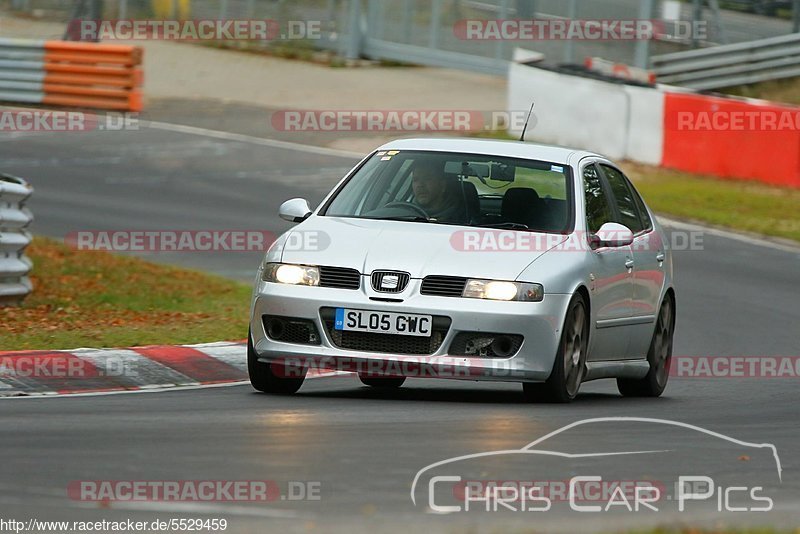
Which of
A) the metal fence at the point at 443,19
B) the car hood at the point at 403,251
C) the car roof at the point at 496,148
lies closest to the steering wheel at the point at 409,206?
the car hood at the point at 403,251

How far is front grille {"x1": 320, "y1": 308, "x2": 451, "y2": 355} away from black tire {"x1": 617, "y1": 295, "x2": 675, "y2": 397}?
2.37 metres

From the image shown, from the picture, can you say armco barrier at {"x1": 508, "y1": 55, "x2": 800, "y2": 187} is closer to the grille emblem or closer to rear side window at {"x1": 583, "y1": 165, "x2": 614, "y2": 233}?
rear side window at {"x1": 583, "y1": 165, "x2": 614, "y2": 233}

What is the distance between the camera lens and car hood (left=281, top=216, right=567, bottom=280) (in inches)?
360

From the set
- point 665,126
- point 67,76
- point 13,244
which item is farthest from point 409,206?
point 67,76

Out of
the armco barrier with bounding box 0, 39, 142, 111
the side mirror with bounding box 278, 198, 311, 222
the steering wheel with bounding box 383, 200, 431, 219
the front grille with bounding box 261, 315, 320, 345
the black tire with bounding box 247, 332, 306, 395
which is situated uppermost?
the steering wheel with bounding box 383, 200, 431, 219

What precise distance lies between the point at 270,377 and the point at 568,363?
1.68 meters

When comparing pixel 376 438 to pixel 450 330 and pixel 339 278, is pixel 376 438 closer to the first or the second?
pixel 450 330

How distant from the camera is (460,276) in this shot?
9.08 meters

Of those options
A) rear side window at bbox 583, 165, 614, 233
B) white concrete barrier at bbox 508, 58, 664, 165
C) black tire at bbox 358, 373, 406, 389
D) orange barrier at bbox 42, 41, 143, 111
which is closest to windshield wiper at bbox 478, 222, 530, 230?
rear side window at bbox 583, 165, 614, 233

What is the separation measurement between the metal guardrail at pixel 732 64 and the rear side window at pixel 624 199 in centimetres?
1972

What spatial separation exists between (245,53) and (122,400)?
91.7 ft

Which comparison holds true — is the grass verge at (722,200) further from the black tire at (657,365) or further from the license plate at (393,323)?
the license plate at (393,323)

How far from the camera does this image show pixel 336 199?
10.2 metres

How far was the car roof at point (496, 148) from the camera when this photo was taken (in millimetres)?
10352
